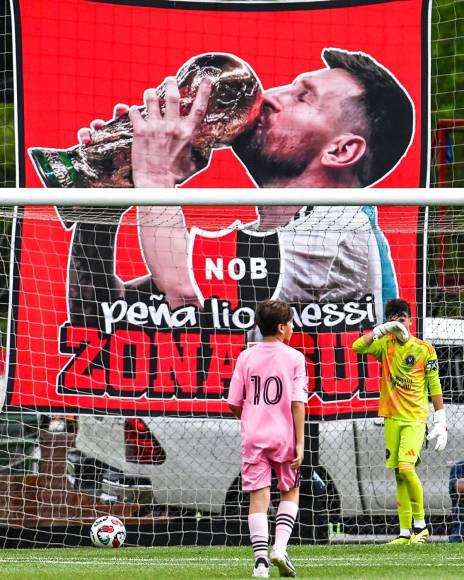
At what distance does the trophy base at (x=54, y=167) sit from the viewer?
11500 millimetres

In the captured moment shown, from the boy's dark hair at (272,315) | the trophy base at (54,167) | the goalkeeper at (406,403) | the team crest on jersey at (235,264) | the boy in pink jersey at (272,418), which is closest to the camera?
the boy in pink jersey at (272,418)

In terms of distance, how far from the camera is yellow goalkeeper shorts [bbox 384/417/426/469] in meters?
9.51

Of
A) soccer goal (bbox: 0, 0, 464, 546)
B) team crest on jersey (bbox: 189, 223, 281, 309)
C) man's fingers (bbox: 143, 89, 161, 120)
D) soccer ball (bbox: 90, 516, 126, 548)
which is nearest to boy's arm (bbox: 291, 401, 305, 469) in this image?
soccer ball (bbox: 90, 516, 126, 548)

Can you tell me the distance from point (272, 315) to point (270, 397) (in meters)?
0.44

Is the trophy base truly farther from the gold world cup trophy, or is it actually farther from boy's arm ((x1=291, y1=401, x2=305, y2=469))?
boy's arm ((x1=291, y1=401, x2=305, y2=469))

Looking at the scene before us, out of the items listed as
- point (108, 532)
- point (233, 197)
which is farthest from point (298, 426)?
point (108, 532)

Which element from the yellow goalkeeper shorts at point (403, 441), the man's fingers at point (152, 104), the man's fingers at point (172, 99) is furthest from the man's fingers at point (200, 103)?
the yellow goalkeeper shorts at point (403, 441)

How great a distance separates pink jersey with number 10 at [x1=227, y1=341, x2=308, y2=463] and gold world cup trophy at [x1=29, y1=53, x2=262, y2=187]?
492cm

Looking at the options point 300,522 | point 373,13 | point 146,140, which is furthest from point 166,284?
point 373,13

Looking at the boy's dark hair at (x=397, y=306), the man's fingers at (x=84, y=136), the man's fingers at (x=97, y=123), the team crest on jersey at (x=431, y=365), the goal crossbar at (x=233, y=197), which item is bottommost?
the team crest on jersey at (x=431, y=365)

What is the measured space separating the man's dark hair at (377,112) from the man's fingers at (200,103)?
1098 mm

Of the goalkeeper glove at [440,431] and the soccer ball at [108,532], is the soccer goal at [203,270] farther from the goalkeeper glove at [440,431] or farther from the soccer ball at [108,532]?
the goalkeeper glove at [440,431]

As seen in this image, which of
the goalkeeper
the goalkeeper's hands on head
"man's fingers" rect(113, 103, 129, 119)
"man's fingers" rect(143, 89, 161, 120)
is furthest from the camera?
"man's fingers" rect(143, 89, 161, 120)

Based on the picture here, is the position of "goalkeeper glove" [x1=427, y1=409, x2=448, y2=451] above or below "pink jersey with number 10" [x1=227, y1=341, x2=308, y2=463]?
below
